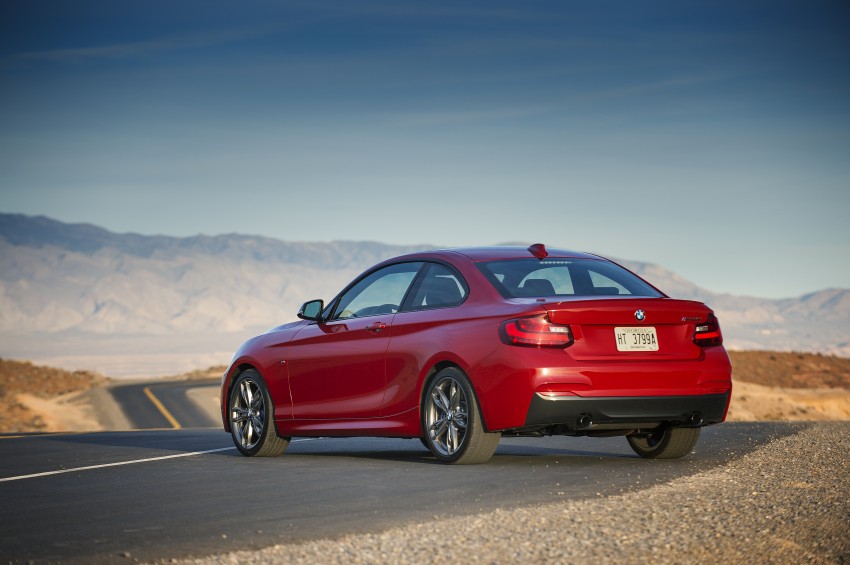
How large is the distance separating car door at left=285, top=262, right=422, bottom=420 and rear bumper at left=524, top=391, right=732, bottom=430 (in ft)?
6.07

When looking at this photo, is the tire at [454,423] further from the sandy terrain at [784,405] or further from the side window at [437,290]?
the sandy terrain at [784,405]

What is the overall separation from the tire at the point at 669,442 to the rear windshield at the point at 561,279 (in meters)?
1.24

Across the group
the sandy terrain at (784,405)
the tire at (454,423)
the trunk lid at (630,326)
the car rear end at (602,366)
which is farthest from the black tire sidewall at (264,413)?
the sandy terrain at (784,405)

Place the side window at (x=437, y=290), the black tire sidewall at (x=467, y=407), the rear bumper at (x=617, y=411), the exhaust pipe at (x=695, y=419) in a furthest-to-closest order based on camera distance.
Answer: the side window at (x=437, y=290)
the exhaust pipe at (x=695, y=419)
the black tire sidewall at (x=467, y=407)
the rear bumper at (x=617, y=411)

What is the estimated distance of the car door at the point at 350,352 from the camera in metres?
11.1

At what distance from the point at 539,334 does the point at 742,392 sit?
58474 millimetres

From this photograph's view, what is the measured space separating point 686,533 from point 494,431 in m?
3.20

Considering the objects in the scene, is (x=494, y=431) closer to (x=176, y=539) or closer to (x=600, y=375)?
(x=600, y=375)

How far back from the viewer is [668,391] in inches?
389

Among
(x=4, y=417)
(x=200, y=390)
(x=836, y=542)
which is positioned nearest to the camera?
(x=836, y=542)

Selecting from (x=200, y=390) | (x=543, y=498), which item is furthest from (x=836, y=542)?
(x=200, y=390)

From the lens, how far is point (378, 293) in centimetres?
1159

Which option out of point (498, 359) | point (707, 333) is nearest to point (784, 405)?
point (707, 333)

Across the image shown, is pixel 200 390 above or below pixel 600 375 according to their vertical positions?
below
